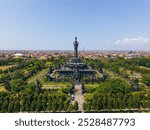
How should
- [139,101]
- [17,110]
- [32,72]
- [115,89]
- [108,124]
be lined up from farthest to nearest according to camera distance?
1. [32,72]
2. [115,89]
3. [139,101]
4. [17,110]
5. [108,124]

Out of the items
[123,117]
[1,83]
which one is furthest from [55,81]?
[123,117]

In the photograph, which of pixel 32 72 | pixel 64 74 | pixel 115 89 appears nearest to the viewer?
pixel 115 89

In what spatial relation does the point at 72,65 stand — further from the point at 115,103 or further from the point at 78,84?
the point at 115,103

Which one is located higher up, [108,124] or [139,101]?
[108,124]

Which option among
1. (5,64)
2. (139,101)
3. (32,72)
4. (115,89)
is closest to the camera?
(139,101)

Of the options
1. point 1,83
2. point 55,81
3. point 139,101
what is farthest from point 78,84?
point 139,101

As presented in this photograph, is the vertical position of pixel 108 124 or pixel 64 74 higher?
pixel 108 124

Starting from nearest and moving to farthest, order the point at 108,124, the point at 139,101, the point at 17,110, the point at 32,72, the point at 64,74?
the point at 108,124 < the point at 17,110 < the point at 139,101 < the point at 64,74 < the point at 32,72

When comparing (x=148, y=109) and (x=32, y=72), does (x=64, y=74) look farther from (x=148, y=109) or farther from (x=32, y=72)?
(x=148, y=109)

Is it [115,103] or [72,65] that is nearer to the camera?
[115,103]
